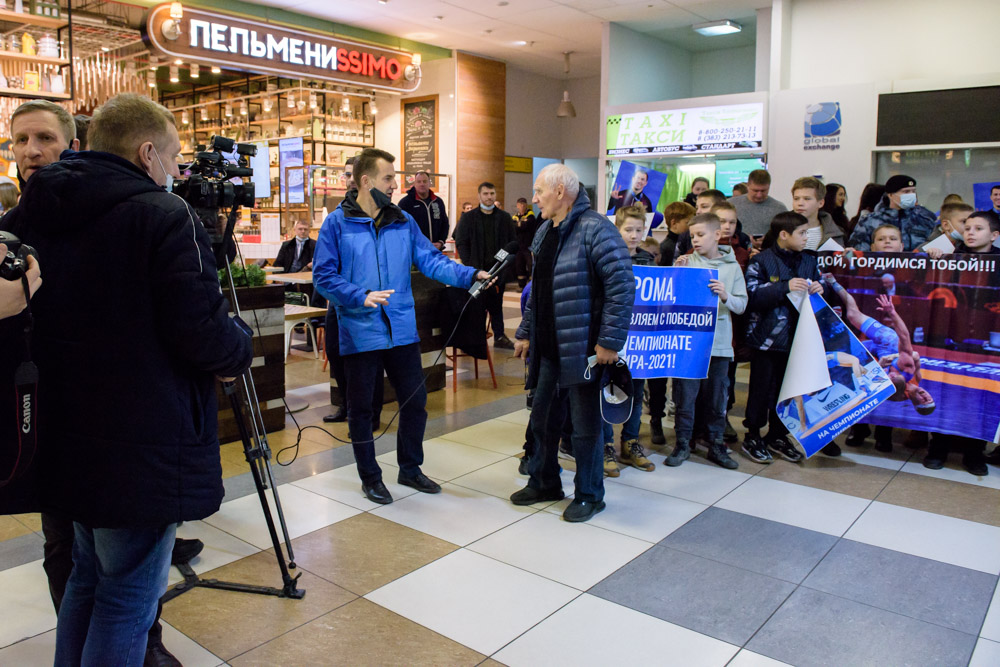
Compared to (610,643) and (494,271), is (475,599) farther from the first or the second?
(494,271)

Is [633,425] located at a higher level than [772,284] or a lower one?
lower

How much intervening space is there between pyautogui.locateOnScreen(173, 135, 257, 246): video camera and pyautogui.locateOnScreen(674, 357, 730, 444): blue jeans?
2689mm

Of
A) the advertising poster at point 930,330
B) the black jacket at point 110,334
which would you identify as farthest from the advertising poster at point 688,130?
the black jacket at point 110,334

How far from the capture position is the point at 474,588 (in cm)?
279

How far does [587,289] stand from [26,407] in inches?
86.9

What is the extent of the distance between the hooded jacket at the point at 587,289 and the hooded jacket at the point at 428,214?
424 cm

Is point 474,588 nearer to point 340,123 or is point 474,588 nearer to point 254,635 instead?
point 254,635

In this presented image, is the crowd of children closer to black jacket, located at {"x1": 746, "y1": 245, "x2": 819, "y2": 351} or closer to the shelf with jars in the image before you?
black jacket, located at {"x1": 746, "y1": 245, "x2": 819, "y2": 351}

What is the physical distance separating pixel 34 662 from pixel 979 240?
4.82m

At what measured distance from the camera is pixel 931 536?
3314mm

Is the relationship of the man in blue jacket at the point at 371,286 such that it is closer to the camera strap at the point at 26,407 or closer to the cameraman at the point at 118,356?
the cameraman at the point at 118,356

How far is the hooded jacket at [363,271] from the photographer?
11.5 ft

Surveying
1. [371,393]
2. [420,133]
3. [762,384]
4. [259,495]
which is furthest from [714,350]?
[420,133]

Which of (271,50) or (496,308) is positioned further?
(271,50)
